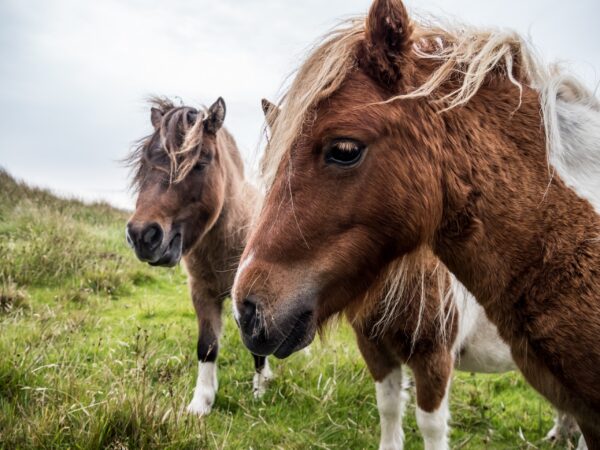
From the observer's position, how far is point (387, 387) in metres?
3.62

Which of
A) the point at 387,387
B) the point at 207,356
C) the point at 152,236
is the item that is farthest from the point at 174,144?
the point at 387,387

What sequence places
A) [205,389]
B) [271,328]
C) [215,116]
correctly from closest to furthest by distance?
[271,328]
[205,389]
[215,116]

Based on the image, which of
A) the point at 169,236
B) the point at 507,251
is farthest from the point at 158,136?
the point at 507,251

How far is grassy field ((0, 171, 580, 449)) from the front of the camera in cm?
289

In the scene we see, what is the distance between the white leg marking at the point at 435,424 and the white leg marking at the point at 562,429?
1477mm

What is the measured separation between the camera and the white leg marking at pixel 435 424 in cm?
331

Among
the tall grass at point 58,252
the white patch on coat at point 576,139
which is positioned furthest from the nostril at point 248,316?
the tall grass at point 58,252

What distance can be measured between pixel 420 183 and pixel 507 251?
0.42 m

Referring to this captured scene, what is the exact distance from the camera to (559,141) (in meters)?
1.96

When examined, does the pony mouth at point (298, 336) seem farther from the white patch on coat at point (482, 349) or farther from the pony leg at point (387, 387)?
the white patch on coat at point (482, 349)

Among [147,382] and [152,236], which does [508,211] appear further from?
[152,236]

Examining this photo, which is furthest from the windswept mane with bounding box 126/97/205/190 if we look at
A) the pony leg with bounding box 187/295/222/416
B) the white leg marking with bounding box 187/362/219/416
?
the white leg marking with bounding box 187/362/219/416

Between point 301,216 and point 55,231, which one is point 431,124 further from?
point 55,231

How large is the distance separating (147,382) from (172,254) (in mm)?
1260
